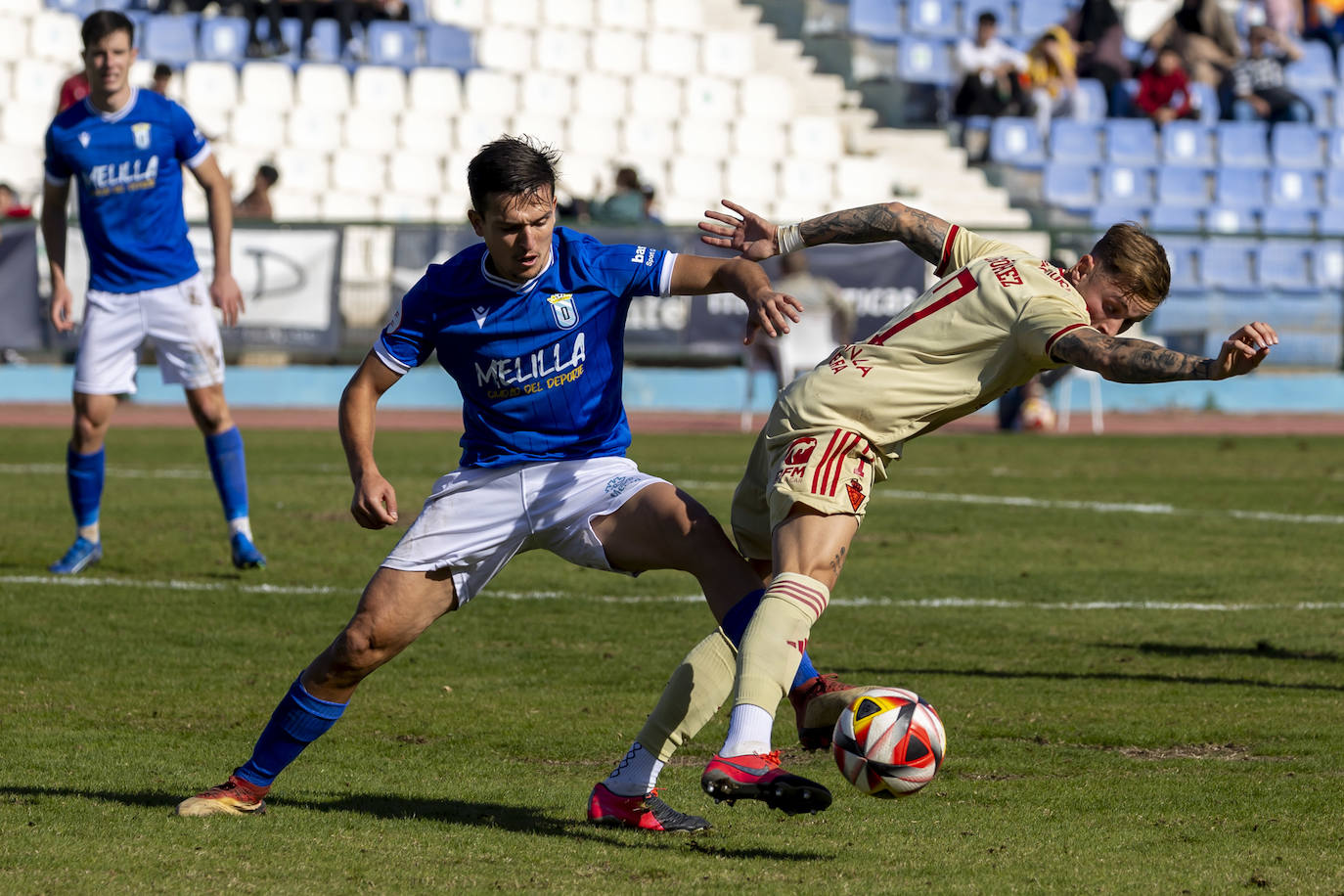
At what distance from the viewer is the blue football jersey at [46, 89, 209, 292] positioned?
333 inches

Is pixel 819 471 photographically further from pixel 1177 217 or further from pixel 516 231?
pixel 1177 217

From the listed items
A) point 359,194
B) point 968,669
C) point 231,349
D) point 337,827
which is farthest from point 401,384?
point 337,827

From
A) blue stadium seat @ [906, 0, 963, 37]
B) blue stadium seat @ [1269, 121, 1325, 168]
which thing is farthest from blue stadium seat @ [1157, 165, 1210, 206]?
blue stadium seat @ [906, 0, 963, 37]

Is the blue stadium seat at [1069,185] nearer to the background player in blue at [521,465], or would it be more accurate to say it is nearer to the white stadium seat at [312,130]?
the white stadium seat at [312,130]

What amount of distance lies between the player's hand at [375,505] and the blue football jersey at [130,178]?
4.66 m

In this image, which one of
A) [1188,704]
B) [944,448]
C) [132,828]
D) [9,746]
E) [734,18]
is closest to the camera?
[132,828]

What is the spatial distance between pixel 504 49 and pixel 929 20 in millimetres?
7300

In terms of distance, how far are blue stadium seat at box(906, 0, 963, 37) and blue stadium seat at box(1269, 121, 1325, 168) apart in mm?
5278

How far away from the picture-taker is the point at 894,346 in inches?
184

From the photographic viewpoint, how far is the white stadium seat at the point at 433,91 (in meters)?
23.7

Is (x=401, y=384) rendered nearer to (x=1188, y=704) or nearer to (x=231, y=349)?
(x=231, y=349)

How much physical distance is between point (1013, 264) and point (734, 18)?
23.3 meters

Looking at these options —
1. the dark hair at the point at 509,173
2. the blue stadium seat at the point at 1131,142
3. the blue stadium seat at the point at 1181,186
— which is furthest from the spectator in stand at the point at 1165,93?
the dark hair at the point at 509,173

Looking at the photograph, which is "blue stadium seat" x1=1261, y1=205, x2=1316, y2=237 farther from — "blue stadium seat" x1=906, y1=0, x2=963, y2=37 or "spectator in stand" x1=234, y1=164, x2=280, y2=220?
"spectator in stand" x1=234, y1=164, x2=280, y2=220
